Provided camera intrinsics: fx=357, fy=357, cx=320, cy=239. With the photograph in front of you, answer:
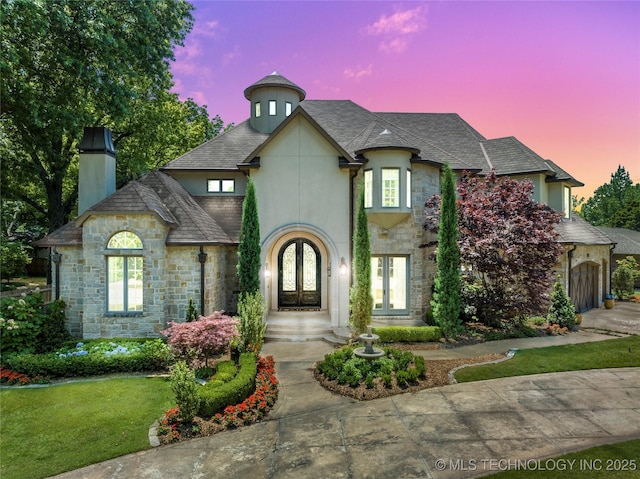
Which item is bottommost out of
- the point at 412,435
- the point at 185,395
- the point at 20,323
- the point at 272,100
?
the point at 412,435

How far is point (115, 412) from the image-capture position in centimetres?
779

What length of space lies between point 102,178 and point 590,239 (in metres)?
23.1

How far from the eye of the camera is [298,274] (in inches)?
646

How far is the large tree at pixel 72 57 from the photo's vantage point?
12.0 m

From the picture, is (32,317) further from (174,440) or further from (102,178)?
(174,440)

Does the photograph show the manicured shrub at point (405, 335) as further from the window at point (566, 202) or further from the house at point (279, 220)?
the window at point (566, 202)

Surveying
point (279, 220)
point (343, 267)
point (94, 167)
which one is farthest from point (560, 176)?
point (94, 167)

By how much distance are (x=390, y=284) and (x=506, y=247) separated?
4.64m

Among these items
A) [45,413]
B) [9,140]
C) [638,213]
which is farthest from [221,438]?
[638,213]

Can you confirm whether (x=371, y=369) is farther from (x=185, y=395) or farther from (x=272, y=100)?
(x=272, y=100)

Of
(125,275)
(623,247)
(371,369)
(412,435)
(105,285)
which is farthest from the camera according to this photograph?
(623,247)

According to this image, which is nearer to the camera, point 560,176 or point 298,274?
point 298,274

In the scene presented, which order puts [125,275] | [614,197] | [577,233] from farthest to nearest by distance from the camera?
[614,197]
[577,233]
[125,275]

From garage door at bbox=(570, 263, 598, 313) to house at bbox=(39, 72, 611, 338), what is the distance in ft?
0.51
